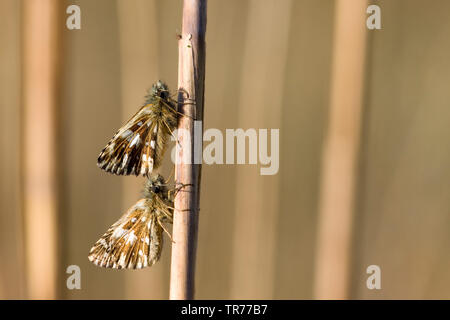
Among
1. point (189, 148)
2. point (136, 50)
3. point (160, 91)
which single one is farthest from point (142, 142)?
point (136, 50)

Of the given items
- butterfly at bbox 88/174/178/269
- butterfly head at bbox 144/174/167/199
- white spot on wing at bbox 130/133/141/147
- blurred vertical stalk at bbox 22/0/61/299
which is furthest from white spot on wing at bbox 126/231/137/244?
blurred vertical stalk at bbox 22/0/61/299

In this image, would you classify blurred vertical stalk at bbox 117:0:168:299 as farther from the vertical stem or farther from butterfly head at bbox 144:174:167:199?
the vertical stem

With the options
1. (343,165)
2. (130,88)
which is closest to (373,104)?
(343,165)

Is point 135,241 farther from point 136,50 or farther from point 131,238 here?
point 136,50

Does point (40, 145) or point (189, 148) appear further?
point (40, 145)

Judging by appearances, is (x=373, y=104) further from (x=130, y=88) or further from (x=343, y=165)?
(x=130, y=88)

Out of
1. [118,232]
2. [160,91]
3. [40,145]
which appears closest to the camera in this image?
[160,91]
